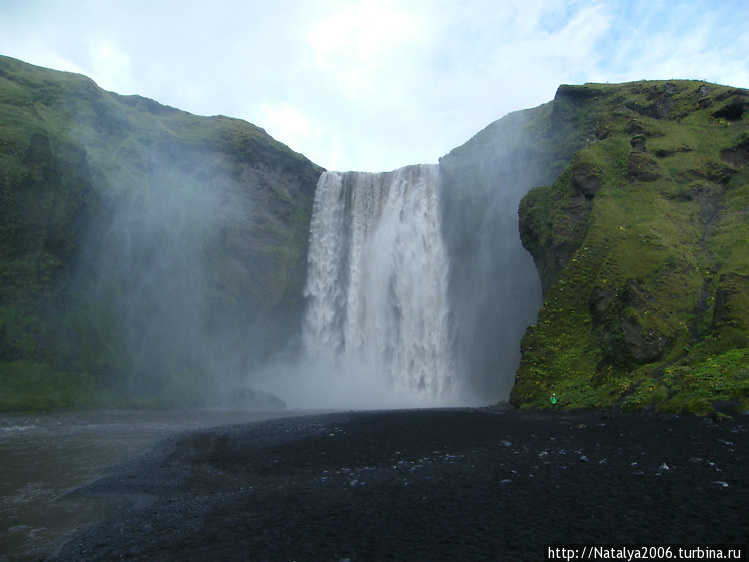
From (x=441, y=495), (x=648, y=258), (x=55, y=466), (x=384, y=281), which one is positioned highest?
(x=384, y=281)

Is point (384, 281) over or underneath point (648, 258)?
over

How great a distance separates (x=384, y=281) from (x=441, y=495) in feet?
137

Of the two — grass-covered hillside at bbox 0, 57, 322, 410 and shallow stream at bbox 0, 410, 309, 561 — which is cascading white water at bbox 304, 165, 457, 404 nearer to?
grass-covered hillside at bbox 0, 57, 322, 410

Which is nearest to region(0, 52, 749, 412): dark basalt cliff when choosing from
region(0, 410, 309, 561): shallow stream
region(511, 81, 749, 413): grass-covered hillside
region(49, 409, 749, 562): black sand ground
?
region(511, 81, 749, 413): grass-covered hillside

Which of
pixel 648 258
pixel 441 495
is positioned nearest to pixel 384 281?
pixel 648 258

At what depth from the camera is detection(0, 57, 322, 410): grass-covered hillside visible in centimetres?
3712

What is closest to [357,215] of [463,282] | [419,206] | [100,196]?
[419,206]

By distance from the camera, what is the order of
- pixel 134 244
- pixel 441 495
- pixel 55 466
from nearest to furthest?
pixel 441 495 < pixel 55 466 < pixel 134 244

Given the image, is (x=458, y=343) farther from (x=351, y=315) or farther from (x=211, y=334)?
(x=211, y=334)

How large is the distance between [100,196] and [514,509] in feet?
151

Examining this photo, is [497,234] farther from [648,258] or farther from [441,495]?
[441,495]

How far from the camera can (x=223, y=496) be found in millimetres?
11234

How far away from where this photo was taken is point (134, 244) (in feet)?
150

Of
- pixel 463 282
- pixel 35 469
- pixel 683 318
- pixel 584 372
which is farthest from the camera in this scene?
pixel 463 282
